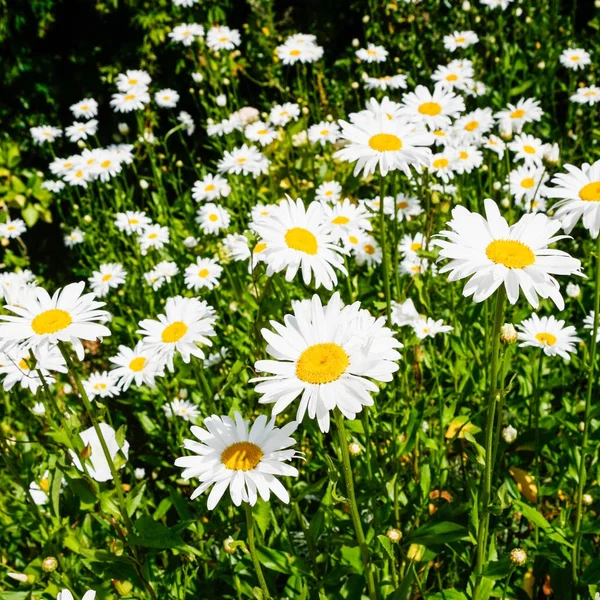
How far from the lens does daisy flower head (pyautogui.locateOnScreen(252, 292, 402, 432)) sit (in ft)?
4.59

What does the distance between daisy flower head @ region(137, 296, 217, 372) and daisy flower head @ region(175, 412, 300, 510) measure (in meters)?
0.40

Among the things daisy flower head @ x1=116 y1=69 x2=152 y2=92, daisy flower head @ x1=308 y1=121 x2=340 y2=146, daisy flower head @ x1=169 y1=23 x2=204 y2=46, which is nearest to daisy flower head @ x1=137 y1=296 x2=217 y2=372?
daisy flower head @ x1=308 y1=121 x2=340 y2=146

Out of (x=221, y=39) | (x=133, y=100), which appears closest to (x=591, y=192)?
(x=133, y=100)

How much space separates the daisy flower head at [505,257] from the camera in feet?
4.69

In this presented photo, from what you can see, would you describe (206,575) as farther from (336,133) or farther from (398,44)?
(398,44)

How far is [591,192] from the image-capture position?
186 cm

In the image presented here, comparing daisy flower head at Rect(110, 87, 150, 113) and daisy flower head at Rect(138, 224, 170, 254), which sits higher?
daisy flower head at Rect(110, 87, 150, 113)

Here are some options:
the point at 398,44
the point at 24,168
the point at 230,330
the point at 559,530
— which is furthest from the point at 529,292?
the point at 24,168

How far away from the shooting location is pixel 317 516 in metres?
2.02

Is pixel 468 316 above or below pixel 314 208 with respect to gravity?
above

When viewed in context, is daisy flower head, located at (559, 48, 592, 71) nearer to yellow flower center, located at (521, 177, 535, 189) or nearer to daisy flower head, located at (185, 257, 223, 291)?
yellow flower center, located at (521, 177, 535, 189)

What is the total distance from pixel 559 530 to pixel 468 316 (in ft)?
3.50

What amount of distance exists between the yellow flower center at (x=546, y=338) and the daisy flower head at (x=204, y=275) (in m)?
1.63

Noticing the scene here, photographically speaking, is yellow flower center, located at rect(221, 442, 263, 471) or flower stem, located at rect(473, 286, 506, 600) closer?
flower stem, located at rect(473, 286, 506, 600)
